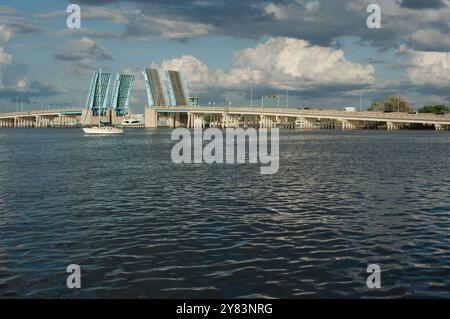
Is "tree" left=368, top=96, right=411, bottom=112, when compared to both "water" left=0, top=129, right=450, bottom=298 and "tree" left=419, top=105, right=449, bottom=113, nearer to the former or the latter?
"tree" left=419, top=105, right=449, bottom=113

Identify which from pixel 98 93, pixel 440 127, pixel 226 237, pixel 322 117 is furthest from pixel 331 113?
pixel 226 237

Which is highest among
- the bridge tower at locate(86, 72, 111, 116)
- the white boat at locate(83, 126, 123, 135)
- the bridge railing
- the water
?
the bridge tower at locate(86, 72, 111, 116)

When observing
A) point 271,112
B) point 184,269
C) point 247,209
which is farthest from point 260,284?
point 271,112

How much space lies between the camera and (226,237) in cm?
1377

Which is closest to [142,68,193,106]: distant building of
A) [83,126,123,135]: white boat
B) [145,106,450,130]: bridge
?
[145,106,450,130]: bridge

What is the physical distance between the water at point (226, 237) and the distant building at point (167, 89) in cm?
14719

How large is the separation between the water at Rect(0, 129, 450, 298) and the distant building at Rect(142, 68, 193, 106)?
483 feet

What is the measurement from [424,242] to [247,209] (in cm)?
662

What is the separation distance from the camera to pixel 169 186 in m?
24.8

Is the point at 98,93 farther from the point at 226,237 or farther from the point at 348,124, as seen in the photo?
the point at 226,237

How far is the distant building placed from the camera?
170375 millimetres

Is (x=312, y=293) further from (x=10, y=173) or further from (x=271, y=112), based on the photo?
(x=271, y=112)

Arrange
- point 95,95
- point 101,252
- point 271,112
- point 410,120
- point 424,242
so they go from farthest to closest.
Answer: point 95,95
point 271,112
point 410,120
point 424,242
point 101,252
